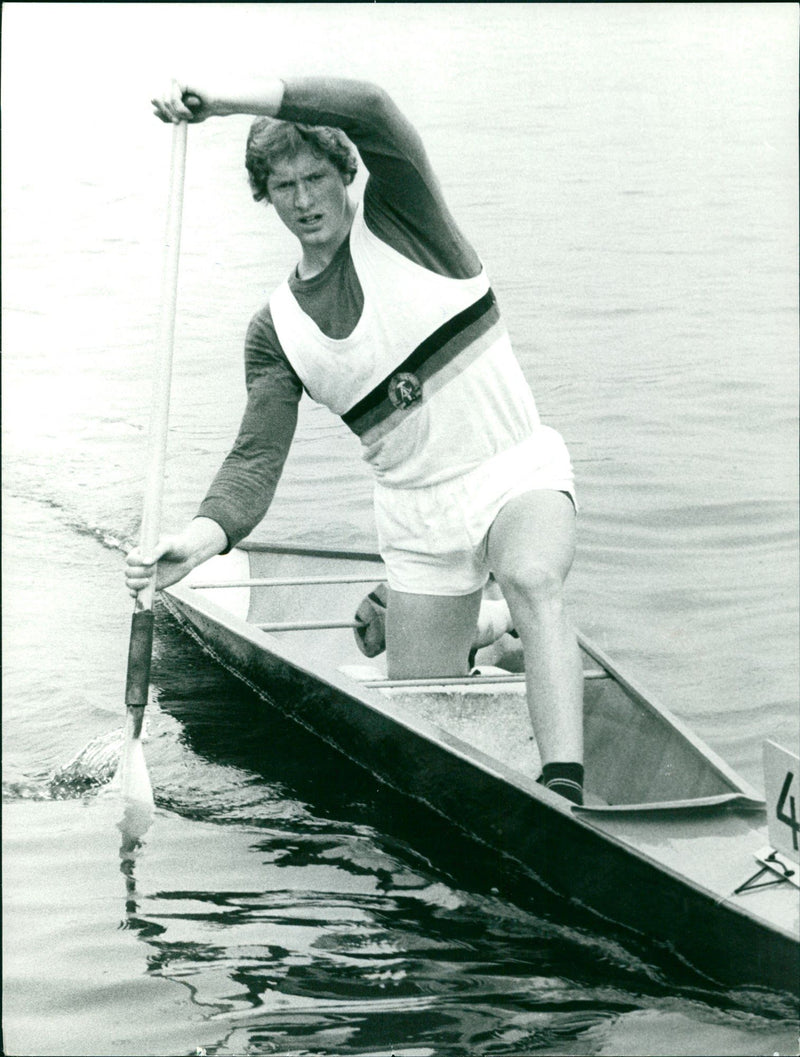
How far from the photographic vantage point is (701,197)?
13172 millimetres

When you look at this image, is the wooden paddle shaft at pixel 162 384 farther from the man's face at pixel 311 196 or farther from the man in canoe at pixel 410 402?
the man's face at pixel 311 196

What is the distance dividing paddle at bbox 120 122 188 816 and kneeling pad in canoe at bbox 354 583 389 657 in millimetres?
1213

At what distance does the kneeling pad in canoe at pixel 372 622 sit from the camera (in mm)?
4902

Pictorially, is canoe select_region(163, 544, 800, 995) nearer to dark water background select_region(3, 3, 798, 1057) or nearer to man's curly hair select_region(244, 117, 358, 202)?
dark water background select_region(3, 3, 798, 1057)

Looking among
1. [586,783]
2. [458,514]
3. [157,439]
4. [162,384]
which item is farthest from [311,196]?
[586,783]

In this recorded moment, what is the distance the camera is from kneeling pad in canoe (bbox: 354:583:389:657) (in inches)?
193

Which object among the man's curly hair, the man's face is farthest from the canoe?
the man's curly hair

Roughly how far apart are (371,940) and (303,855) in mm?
551

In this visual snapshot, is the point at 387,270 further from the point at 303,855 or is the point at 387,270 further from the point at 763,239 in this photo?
the point at 763,239

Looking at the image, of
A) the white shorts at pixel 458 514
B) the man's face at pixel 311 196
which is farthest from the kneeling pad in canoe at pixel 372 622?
the man's face at pixel 311 196

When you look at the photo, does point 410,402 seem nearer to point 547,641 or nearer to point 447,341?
point 447,341

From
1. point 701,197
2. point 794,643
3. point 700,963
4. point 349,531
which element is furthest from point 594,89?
point 700,963

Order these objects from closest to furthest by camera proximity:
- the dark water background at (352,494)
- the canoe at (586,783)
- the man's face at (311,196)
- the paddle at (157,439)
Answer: the canoe at (586,783) < the dark water background at (352,494) < the paddle at (157,439) < the man's face at (311,196)

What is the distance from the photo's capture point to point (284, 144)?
3.62m
